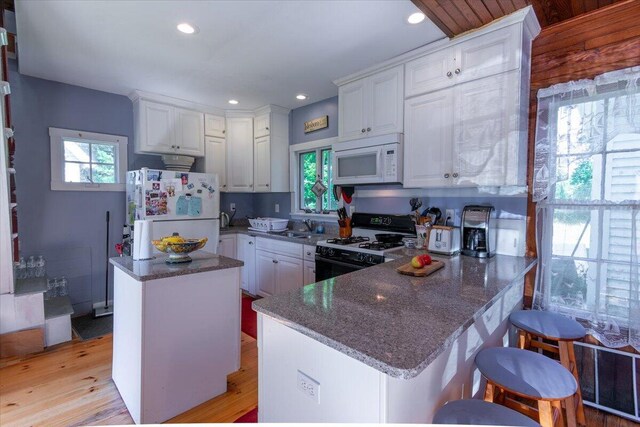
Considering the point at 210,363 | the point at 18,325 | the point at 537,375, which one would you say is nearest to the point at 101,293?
the point at 18,325

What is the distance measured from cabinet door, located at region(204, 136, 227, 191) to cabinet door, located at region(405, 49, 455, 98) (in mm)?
2584

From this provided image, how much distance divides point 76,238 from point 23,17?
2125mm

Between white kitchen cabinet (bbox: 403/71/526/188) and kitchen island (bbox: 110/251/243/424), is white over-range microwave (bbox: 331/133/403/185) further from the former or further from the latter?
kitchen island (bbox: 110/251/243/424)

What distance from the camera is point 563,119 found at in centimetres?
192

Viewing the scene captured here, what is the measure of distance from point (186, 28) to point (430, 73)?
5.80ft

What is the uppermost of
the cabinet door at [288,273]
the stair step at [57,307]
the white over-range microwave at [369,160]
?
the white over-range microwave at [369,160]

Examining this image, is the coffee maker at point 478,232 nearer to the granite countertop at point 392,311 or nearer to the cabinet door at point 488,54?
the granite countertop at point 392,311

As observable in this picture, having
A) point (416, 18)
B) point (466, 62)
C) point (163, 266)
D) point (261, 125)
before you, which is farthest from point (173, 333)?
point (261, 125)

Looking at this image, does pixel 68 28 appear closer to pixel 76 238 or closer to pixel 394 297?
pixel 76 238

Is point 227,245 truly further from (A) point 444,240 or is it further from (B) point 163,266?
(A) point 444,240

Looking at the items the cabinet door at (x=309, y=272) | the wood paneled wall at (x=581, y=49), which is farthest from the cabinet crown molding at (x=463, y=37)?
the cabinet door at (x=309, y=272)

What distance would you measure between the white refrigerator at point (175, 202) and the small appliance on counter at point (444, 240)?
8.16 ft

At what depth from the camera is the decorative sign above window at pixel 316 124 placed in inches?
143

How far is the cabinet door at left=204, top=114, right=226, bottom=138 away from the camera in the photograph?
3.96m
